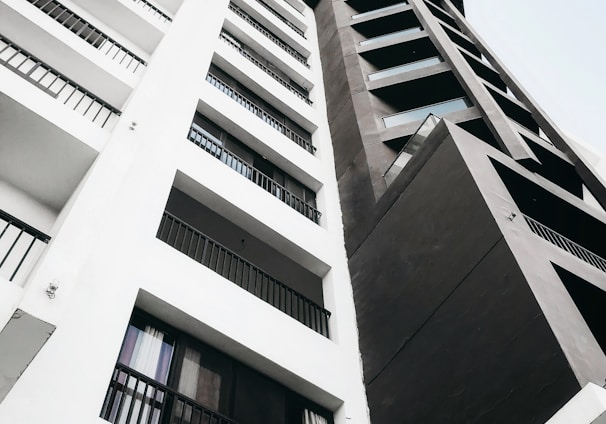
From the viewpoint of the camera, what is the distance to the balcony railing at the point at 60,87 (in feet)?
37.6

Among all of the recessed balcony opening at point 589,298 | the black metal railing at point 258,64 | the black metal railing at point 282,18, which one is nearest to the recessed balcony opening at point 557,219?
the recessed balcony opening at point 589,298

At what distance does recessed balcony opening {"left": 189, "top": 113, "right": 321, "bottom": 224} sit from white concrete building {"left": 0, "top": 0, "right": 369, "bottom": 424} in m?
0.06

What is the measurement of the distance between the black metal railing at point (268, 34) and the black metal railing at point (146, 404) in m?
16.6

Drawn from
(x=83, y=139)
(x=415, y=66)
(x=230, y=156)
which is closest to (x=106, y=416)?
(x=83, y=139)

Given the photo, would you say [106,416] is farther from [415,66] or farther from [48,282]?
[415,66]

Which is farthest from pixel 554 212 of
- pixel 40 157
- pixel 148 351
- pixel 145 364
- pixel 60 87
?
pixel 60 87

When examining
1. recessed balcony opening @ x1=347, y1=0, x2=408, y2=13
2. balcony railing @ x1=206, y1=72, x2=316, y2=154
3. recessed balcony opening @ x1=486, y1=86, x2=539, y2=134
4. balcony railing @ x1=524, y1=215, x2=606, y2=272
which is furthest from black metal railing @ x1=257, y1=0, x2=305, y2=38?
balcony railing @ x1=524, y1=215, x2=606, y2=272

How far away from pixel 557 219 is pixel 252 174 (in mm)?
7698

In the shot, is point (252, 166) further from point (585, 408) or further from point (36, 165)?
point (585, 408)

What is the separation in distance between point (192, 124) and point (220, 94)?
5.55ft

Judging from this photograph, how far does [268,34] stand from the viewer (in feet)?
72.5

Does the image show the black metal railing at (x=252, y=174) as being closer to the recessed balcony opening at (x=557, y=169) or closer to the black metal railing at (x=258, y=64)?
the black metal railing at (x=258, y=64)

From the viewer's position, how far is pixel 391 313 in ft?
34.8

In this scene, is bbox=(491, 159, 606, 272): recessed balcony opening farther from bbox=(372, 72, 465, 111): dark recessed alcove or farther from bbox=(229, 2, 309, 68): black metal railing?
bbox=(229, 2, 309, 68): black metal railing
